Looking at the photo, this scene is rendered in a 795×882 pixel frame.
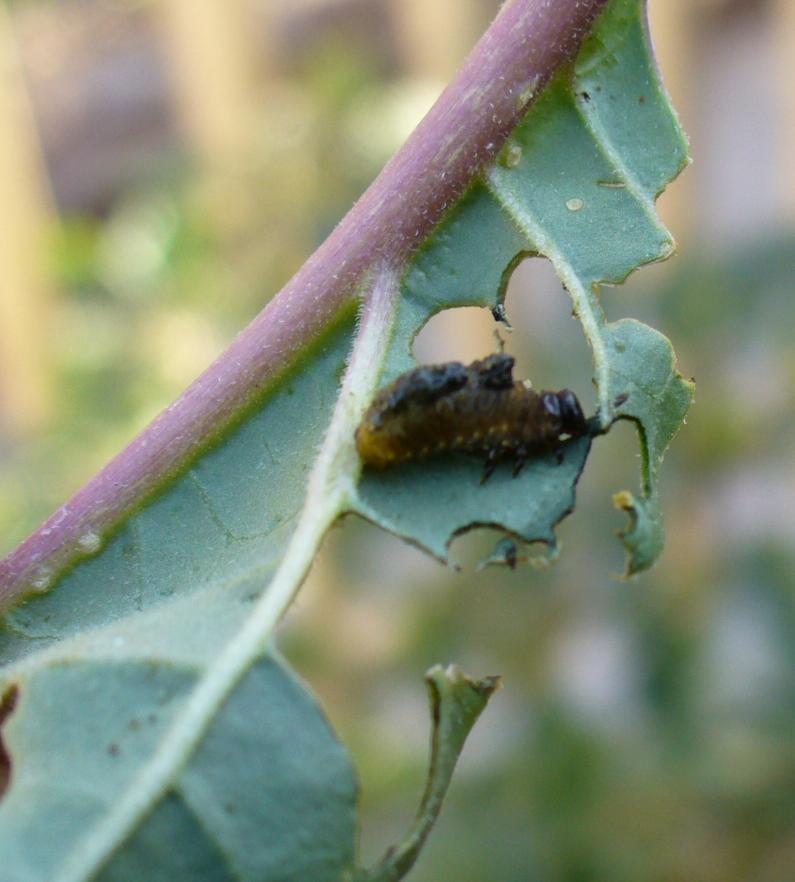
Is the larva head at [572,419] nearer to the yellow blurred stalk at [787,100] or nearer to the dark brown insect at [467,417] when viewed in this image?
the dark brown insect at [467,417]

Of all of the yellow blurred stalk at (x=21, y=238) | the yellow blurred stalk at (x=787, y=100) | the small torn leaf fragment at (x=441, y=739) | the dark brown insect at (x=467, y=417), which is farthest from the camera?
the yellow blurred stalk at (x=21, y=238)

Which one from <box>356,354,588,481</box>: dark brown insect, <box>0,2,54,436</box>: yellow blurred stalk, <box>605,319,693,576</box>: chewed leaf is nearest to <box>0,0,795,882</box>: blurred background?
<box>0,2,54,436</box>: yellow blurred stalk

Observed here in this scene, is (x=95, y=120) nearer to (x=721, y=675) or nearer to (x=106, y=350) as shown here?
(x=106, y=350)

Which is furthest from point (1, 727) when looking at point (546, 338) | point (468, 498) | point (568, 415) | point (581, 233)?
point (546, 338)

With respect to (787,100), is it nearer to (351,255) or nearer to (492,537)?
(492,537)

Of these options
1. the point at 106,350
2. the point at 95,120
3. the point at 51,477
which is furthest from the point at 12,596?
the point at 95,120

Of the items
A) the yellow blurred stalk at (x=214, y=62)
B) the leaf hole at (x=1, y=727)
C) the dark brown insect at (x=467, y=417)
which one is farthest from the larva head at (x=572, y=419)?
the yellow blurred stalk at (x=214, y=62)
